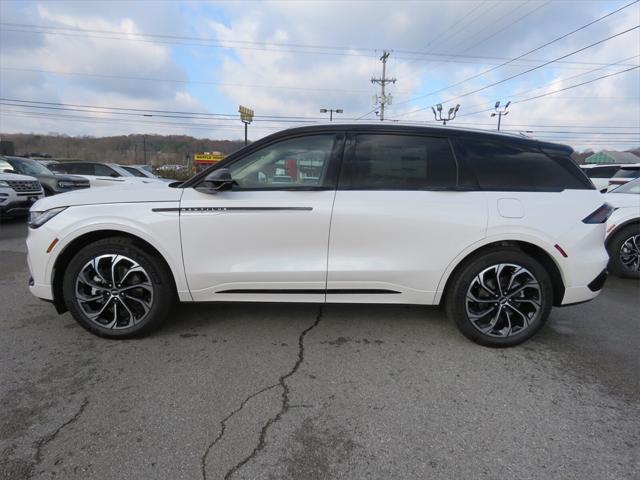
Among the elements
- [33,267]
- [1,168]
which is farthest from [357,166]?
[1,168]

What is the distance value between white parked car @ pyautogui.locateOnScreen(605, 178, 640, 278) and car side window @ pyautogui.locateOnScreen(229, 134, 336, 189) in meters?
4.99

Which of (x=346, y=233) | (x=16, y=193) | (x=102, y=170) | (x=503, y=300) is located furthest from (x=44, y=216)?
(x=102, y=170)

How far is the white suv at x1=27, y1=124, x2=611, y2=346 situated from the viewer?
315 cm

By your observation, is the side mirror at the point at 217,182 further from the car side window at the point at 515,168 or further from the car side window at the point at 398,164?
the car side window at the point at 515,168

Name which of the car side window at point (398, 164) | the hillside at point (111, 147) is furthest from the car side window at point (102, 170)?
the hillside at point (111, 147)

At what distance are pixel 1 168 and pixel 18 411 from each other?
12.5 metres

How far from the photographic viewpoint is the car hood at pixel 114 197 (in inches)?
126

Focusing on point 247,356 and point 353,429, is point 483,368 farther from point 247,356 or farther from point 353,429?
point 247,356

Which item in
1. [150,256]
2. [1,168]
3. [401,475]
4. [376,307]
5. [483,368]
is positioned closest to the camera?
[401,475]

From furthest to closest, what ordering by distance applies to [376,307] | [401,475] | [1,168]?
[1,168] < [376,307] < [401,475]

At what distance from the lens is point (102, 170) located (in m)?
13.8

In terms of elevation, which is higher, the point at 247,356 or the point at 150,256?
the point at 150,256

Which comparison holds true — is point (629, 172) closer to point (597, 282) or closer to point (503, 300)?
point (597, 282)

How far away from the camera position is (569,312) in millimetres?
4316
